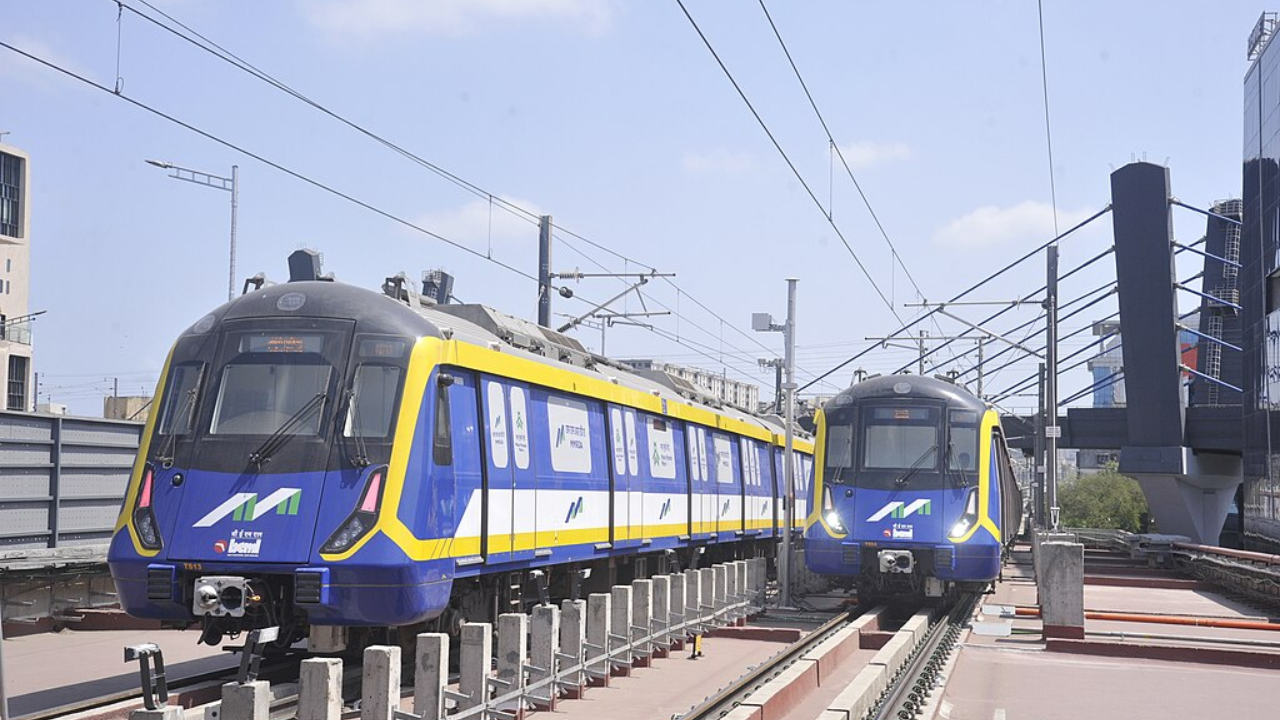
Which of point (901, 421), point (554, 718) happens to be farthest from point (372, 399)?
point (901, 421)

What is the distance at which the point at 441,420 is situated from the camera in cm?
1234

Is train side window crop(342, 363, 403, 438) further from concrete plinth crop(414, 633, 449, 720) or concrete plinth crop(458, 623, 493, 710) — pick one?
concrete plinth crop(414, 633, 449, 720)

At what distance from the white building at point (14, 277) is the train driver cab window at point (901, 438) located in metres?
59.8

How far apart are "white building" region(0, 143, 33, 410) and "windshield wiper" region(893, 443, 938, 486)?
60.4 metres

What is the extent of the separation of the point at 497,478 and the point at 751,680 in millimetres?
3106

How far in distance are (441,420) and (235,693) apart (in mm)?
3983

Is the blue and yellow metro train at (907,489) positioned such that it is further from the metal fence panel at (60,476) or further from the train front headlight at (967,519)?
the metal fence panel at (60,476)

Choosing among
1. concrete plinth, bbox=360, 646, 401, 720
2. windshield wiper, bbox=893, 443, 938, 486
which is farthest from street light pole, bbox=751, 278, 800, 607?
concrete plinth, bbox=360, 646, 401, 720

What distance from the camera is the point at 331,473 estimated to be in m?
11.6


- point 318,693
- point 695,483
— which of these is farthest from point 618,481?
point 318,693

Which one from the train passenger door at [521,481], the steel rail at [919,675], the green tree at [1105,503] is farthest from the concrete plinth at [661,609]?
the green tree at [1105,503]

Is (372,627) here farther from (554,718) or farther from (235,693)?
(235,693)

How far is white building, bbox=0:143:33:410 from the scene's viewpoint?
76.6 metres

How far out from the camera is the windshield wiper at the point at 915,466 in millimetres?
20797
